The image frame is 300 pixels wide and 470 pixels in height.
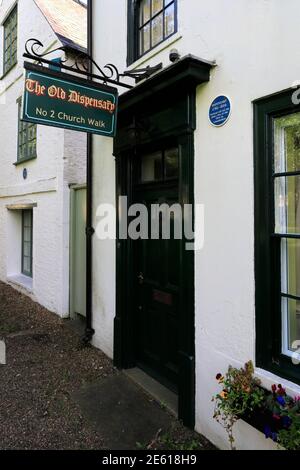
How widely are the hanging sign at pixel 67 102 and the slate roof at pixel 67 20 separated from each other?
2.95m

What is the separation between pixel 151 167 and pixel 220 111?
1385 millimetres

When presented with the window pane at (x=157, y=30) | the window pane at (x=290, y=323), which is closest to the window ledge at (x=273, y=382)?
the window pane at (x=290, y=323)

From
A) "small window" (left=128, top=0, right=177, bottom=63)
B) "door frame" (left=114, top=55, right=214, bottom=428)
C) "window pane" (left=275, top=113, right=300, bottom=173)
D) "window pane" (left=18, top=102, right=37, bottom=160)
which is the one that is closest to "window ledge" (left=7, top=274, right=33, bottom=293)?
"window pane" (left=18, top=102, right=37, bottom=160)

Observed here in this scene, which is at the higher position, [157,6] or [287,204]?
[157,6]

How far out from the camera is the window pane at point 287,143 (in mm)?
2342

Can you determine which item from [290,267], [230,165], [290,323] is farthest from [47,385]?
[230,165]

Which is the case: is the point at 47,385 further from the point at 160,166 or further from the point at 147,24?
the point at 147,24

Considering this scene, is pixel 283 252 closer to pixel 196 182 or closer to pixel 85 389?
pixel 196 182

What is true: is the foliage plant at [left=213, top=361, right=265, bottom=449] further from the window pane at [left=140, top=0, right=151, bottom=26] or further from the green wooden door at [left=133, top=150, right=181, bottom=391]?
the window pane at [left=140, top=0, right=151, bottom=26]

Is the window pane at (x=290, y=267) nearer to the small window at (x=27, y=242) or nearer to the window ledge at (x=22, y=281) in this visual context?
the window ledge at (x=22, y=281)

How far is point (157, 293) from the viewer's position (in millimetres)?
3814

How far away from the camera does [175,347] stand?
11.8 ft
